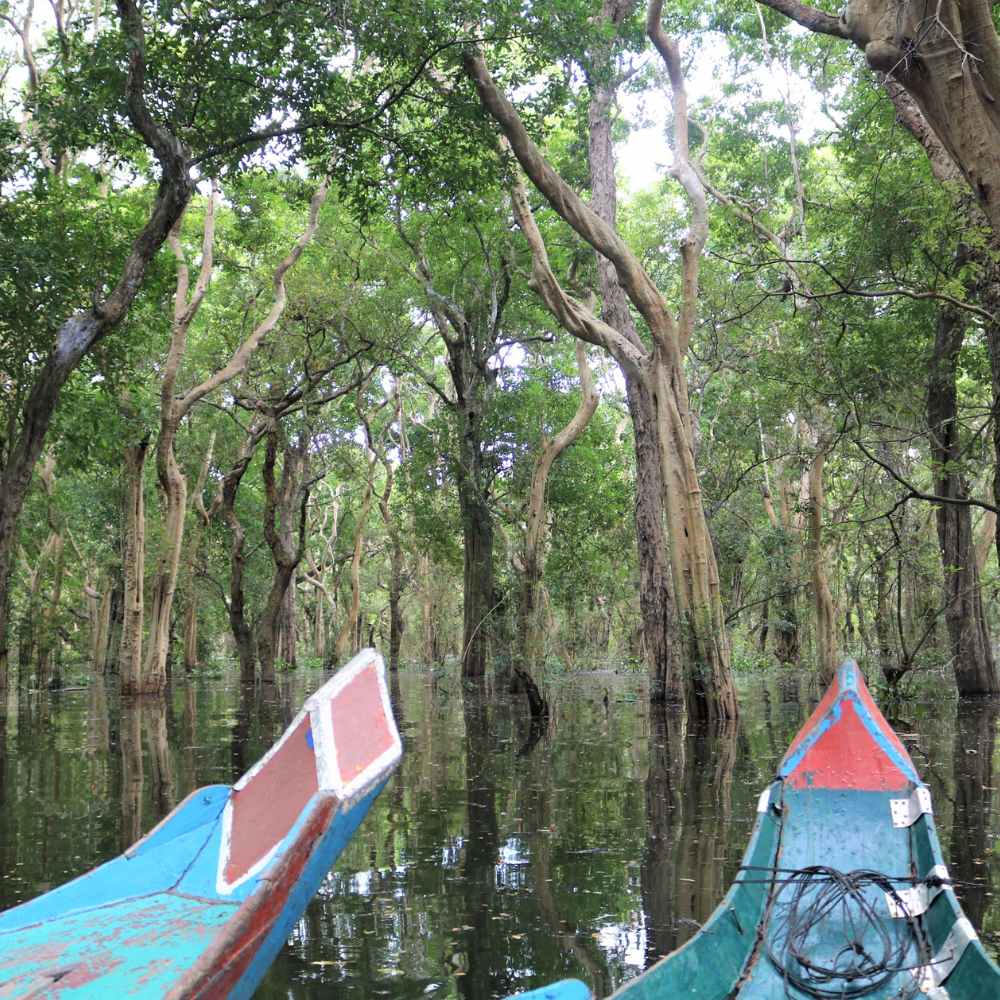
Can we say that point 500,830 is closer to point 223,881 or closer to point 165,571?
point 223,881

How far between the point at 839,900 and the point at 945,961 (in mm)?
670

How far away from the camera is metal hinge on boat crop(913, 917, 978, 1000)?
364 cm

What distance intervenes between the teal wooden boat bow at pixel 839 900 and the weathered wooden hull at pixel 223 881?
80 centimetres

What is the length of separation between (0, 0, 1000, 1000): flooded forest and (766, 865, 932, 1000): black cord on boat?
79 centimetres

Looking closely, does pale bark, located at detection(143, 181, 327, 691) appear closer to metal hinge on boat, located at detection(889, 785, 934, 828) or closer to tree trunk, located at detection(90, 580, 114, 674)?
tree trunk, located at detection(90, 580, 114, 674)

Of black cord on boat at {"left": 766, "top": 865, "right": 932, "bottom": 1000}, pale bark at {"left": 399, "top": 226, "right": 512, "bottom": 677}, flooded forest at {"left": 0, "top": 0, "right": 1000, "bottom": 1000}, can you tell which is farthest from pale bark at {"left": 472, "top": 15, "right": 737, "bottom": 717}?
black cord on boat at {"left": 766, "top": 865, "right": 932, "bottom": 1000}

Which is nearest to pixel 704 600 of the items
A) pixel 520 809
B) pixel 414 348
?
pixel 520 809

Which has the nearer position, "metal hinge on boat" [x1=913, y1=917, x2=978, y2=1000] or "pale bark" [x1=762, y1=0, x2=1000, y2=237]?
"metal hinge on boat" [x1=913, y1=917, x2=978, y2=1000]

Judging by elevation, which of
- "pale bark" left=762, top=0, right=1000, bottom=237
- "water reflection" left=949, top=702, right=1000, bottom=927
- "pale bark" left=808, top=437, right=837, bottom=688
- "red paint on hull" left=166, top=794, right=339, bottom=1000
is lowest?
"water reflection" left=949, top=702, right=1000, bottom=927

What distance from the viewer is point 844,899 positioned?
14.3 feet

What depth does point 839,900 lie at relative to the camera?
14.4 ft

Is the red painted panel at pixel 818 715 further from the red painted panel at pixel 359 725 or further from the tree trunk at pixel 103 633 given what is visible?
the tree trunk at pixel 103 633

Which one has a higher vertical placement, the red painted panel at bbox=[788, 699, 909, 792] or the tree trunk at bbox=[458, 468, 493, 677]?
the tree trunk at bbox=[458, 468, 493, 677]

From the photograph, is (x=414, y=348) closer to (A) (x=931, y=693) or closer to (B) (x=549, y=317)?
(B) (x=549, y=317)
